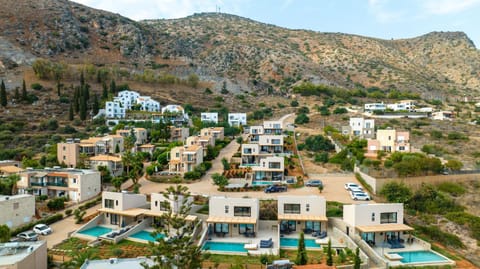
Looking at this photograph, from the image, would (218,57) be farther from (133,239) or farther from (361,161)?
(133,239)

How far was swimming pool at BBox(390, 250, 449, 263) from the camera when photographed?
22.8m

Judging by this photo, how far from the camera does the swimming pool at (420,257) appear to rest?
22.8 meters

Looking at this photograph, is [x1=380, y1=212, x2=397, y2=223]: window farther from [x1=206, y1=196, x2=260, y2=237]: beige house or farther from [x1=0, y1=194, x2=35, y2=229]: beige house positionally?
[x1=0, y1=194, x2=35, y2=229]: beige house

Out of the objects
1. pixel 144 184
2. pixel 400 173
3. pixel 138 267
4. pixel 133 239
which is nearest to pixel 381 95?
pixel 400 173

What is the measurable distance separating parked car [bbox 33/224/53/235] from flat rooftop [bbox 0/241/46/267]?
25.0 ft

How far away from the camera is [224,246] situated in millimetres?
24875

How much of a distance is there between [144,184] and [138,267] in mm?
20956

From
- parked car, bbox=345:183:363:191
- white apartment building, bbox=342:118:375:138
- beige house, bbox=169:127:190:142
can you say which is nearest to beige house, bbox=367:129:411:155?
white apartment building, bbox=342:118:375:138

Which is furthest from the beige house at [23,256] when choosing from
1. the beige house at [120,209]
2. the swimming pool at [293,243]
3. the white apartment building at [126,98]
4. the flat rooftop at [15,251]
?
the white apartment building at [126,98]

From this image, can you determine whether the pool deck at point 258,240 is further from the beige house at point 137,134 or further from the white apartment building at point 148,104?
the white apartment building at point 148,104

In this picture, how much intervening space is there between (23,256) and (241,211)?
1460 centimetres

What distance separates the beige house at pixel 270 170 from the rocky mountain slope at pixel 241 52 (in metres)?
70.3

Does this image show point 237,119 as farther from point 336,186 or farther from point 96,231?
point 96,231

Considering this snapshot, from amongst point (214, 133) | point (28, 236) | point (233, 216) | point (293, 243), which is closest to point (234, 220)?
point (233, 216)
